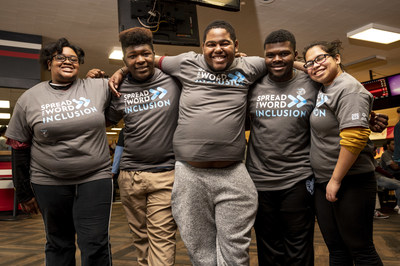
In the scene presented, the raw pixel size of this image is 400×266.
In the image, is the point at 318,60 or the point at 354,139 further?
the point at 318,60

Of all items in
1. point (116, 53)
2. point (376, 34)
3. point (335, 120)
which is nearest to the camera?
point (335, 120)

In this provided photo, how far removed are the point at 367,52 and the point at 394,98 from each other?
3.72 ft

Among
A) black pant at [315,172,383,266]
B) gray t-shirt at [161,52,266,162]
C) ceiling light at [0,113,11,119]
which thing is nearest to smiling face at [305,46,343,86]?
gray t-shirt at [161,52,266,162]

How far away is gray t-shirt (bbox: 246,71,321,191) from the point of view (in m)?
1.70

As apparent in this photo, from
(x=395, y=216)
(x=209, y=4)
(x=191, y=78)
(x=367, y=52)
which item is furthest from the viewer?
(x=367, y=52)

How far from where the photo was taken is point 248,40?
5848 millimetres

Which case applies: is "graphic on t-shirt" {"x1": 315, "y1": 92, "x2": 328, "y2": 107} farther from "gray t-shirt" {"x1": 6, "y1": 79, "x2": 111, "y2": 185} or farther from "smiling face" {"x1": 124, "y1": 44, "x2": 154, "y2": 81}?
"gray t-shirt" {"x1": 6, "y1": 79, "x2": 111, "y2": 185}

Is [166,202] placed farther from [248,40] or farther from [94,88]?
[248,40]

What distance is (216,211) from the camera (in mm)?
1639

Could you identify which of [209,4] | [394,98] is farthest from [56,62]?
[394,98]

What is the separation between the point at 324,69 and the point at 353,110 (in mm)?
270

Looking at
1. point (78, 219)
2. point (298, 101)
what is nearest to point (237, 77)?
point (298, 101)

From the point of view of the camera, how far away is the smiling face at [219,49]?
166 centimetres

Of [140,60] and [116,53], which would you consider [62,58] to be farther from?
[116,53]
